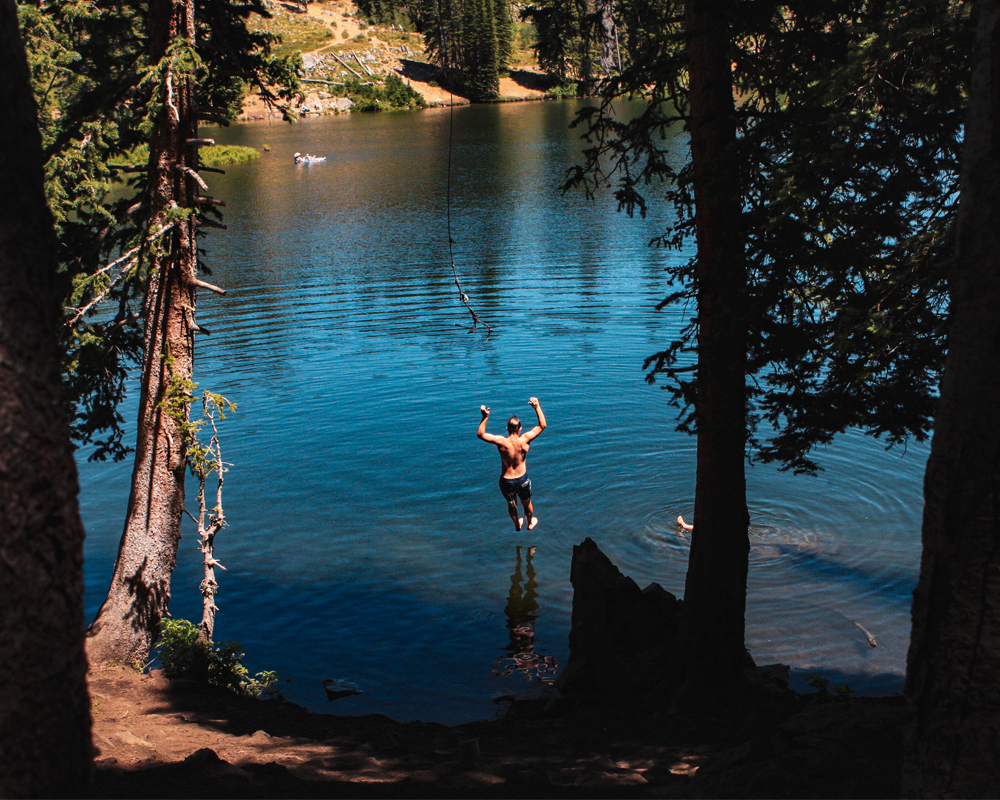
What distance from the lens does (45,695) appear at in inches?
139

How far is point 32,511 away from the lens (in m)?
3.51

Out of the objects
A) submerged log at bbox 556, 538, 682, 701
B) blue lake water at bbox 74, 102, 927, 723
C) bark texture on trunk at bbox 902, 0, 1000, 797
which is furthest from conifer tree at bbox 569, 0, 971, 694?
blue lake water at bbox 74, 102, 927, 723

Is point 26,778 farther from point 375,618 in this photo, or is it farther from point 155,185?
point 375,618

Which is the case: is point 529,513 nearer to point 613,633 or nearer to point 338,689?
point 613,633

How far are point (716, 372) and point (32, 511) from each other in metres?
5.83

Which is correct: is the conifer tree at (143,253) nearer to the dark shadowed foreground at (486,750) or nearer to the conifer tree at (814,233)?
the dark shadowed foreground at (486,750)

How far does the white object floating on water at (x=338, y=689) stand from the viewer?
9.77 metres

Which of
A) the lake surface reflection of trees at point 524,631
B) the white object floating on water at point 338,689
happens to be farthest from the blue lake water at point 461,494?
the white object floating on water at point 338,689

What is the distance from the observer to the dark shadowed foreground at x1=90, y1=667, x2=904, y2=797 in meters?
5.22

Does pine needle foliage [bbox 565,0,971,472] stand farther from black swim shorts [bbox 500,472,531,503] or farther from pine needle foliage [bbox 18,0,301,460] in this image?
pine needle foliage [bbox 18,0,301,460]

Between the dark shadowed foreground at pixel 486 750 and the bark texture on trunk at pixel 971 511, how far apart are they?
2.86 feet

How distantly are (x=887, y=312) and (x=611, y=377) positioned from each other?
44.5ft

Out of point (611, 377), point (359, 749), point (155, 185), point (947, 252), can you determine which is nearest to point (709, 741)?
point (359, 749)

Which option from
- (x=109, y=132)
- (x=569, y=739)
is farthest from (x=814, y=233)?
(x=109, y=132)
